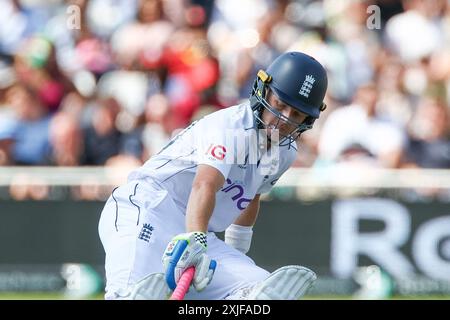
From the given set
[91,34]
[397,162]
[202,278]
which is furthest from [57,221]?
[202,278]

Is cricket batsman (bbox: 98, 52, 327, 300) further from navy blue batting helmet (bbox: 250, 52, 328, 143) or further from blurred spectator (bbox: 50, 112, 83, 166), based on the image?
blurred spectator (bbox: 50, 112, 83, 166)

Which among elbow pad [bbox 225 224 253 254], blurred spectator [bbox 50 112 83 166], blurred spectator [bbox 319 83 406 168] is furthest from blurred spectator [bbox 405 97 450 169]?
elbow pad [bbox 225 224 253 254]

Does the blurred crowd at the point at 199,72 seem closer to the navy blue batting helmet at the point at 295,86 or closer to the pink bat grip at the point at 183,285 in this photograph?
the navy blue batting helmet at the point at 295,86

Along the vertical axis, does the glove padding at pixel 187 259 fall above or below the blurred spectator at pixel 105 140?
below

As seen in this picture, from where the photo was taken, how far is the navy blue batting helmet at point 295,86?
6.97 meters

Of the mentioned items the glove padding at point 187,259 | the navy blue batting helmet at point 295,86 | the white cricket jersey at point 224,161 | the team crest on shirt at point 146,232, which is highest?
the navy blue batting helmet at point 295,86

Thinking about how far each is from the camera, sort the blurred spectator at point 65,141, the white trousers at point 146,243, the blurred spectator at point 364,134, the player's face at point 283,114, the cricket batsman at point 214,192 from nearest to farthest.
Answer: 1. the cricket batsman at point 214,192
2. the white trousers at point 146,243
3. the player's face at point 283,114
4. the blurred spectator at point 65,141
5. the blurred spectator at point 364,134

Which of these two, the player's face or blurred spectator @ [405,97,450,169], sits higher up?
blurred spectator @ [405,97,450,169]

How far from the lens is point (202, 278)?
6445 mm

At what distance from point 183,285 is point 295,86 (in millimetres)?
1442

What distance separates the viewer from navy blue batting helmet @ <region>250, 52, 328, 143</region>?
22.9 feet

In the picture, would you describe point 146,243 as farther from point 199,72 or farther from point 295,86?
point 199,72

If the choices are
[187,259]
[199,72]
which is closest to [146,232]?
[187,259]

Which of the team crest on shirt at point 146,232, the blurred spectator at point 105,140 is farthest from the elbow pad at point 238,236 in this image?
the blurred spectator at point 105,140
